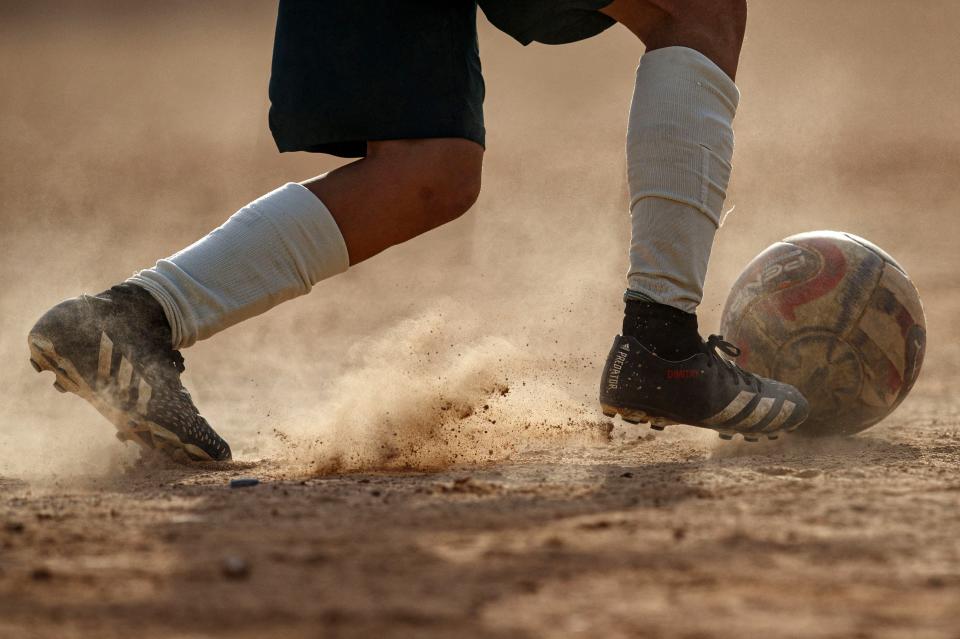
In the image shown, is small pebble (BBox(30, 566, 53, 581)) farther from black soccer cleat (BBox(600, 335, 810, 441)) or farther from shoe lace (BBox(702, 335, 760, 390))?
shoe lace (BBox(702, 335, 760, 390))

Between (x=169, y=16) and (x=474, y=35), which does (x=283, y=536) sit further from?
(x=169, y=16)

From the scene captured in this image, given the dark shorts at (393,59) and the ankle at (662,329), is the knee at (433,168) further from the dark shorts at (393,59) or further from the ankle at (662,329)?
the ankle at (662,329)

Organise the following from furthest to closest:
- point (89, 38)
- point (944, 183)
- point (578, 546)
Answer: point (89, 38) → point (944, 183) → point (578, 546)

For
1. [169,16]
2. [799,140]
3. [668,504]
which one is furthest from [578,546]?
[169,16]

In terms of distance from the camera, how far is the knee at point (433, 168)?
3049 millimetres

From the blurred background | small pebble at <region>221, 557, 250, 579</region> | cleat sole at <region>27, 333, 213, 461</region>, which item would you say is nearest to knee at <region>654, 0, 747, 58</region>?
the blurred background

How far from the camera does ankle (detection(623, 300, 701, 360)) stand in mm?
3062

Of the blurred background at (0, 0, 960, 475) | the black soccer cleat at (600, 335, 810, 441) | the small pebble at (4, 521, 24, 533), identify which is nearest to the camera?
the small pebble at (4, 521, 24, 533)

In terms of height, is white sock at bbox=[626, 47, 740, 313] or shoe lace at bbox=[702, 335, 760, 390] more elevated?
white sock at bbox=[626, 47, 740, 313]

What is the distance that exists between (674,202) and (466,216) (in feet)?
25.5

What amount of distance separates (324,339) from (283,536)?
420cm

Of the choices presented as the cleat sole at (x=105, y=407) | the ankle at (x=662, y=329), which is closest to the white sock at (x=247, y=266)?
the cleat sole at (x=105, y=407)

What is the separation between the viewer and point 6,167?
13000 millimetres

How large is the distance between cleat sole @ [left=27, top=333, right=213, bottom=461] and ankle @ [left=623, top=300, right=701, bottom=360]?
3.85ft
